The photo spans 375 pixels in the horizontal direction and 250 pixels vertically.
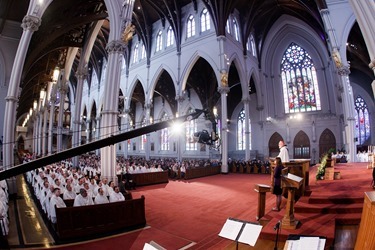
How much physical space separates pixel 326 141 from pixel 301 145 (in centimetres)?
216

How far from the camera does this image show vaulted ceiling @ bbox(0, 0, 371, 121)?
1292 centimetres

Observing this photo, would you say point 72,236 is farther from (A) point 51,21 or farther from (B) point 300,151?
(B) point 300,151

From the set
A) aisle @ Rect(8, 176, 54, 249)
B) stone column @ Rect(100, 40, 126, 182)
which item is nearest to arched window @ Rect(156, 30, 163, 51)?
stone column @ Rect(100, 40, 126, 182)

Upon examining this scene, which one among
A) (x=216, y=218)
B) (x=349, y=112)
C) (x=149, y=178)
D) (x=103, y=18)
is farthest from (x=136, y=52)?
(x=216, y=218)

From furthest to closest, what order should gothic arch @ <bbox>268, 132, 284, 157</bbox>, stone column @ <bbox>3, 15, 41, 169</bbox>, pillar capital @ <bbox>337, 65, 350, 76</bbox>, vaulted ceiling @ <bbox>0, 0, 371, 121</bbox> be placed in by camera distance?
1. gothic arch @ <bbox>268, 132, 284, 157</bbox>
2. pillar capital @ <bbox>337, 65, 350, 76</bbox>
3. vaulted ceiling @ <bbox>0, 0, 371, 121</bbox>
4. stone column @ <bbox>3, 15, 41, 169</bbox>

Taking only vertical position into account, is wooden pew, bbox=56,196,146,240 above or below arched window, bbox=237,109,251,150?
below

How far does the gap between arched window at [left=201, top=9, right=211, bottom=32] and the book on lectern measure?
20.0m

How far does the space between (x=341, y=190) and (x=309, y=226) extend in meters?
2.65

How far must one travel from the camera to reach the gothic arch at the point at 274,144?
23688mm

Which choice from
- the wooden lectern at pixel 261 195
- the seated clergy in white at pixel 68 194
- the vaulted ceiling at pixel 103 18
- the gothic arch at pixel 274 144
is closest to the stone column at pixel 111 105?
the seated clergy in white at pixel 68 194

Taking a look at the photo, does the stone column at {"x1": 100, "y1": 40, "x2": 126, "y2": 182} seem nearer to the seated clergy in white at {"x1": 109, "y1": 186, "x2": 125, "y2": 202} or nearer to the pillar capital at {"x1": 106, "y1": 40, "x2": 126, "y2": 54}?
the pillar capital at {"x1": 106, "y1": 40, "x2": 126, "y2": 54}

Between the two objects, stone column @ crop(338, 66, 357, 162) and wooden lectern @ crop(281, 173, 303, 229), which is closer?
wooden lectern @ crop(281, 173, 303, 229)

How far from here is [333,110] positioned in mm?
21266

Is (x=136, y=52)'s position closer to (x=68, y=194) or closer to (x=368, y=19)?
(x=68, y=194)
